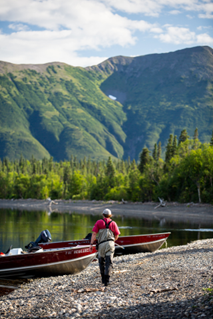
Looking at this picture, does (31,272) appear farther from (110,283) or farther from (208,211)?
(208,211)

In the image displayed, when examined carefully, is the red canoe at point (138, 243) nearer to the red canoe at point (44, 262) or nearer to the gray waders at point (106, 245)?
the red canoe at point (44, 262)

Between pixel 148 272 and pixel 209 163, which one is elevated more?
pixel 209 163

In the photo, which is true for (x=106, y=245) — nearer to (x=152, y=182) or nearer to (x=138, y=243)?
(x=138, y=243)

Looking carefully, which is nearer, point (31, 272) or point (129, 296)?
point (129, 296)

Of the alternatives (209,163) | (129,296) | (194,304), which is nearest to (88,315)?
(129,296)

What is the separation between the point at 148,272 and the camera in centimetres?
1480

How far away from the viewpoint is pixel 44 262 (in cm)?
1653

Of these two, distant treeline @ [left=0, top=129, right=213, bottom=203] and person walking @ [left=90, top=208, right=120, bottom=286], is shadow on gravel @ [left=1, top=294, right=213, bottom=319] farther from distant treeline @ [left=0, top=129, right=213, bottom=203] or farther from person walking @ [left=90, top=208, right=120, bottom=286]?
distant treeline @ [left=0, top=129, right=213, bottom=203]

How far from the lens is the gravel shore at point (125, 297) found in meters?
8.88

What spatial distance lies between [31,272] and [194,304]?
10352 mm

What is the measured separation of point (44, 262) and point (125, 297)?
285 inches

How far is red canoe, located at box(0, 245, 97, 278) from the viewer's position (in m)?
16.1

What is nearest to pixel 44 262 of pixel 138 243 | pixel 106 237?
pixel 106 237

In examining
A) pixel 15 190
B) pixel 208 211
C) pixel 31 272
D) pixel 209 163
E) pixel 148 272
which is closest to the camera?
pixel 148 272
